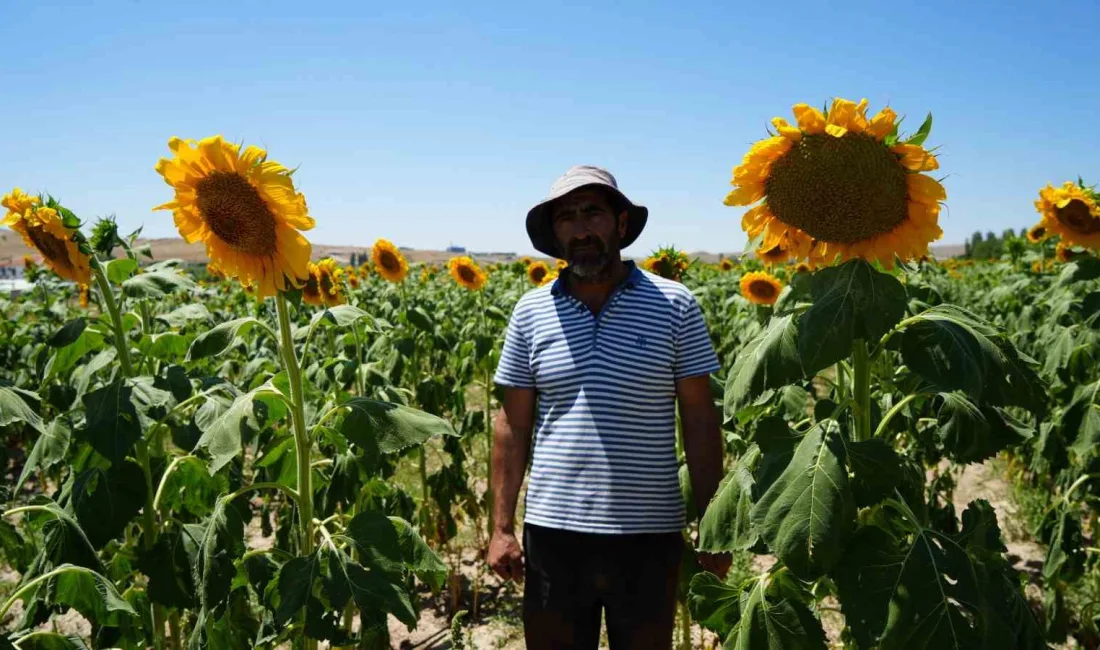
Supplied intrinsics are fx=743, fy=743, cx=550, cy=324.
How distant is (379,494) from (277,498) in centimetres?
219

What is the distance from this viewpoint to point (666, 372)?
2.41 meters

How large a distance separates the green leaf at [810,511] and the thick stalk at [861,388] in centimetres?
25

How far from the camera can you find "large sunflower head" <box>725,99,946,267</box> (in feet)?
5.48

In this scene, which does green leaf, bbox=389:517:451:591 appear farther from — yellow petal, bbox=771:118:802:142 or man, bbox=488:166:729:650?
yellow petal, bbox=771:118:802:142

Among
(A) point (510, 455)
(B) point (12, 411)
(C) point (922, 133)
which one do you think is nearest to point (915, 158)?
(C) point (922, 133)

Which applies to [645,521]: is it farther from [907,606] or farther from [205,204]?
[205,204]

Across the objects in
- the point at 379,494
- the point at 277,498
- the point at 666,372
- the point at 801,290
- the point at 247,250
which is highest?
the point at 247,250

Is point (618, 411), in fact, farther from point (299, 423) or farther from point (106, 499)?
point (106, 499)

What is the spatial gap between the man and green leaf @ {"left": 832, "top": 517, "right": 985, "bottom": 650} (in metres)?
0.69

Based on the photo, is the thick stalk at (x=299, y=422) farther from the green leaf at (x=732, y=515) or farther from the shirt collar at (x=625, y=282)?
the green leaf at (x=732, y=515)

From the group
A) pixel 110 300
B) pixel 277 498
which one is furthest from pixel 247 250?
pixel 277 498

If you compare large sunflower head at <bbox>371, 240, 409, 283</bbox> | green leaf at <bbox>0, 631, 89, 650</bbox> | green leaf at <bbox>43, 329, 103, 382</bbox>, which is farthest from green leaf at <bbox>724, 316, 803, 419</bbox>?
large sunflower head at <bbox>371, 240, 409, 283</bbox>

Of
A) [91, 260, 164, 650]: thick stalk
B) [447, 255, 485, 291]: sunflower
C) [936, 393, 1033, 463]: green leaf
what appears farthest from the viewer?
[447, 255, 485, 291]: sunflower

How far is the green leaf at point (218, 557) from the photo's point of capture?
2113 millimetres
